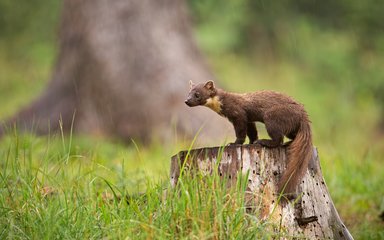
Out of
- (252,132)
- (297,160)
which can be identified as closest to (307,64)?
(252,132)

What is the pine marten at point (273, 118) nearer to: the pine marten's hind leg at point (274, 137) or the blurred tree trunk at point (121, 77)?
the pine marten's hind leg at point (274, 137)

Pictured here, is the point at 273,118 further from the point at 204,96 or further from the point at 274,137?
the point at 204,96

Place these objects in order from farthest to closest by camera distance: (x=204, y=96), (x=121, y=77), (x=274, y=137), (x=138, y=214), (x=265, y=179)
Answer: (x=121, y=77) → (x=204, y=96) → (x=274, y=137) → (x=265, y=179) → (x=138, y=214)

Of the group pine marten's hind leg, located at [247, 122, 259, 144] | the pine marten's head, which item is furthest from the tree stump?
the pine marten's head

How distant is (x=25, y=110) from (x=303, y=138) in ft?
21.7

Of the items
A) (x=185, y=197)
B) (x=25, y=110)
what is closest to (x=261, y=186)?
(x=185, y=197)

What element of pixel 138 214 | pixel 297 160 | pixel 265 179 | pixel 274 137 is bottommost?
pixel 138 214

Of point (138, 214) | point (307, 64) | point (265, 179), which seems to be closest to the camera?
point (138, 214)

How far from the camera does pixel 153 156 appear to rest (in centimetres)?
841

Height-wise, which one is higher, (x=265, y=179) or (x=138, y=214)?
(x=265, y=179)

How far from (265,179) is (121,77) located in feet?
18.7

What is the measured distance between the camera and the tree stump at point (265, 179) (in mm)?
4500

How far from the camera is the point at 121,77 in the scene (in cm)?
985

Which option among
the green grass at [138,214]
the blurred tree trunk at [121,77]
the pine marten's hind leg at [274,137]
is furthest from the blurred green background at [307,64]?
the pine marten's hind leg at [274,137]
